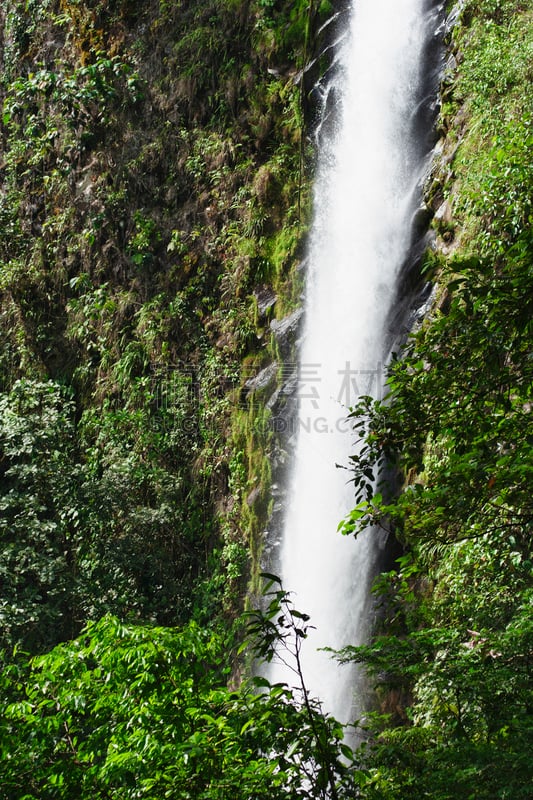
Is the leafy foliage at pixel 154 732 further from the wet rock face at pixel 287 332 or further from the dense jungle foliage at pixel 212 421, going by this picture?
the wet rock face at pixel 287 332

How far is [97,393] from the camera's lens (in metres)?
10.2

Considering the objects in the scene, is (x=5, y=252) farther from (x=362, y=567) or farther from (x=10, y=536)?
(x=362, y=567)

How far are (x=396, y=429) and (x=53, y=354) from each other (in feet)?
29.4

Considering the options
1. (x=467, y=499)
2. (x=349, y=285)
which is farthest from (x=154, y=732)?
(x=349, y=285)

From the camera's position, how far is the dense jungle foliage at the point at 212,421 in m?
2.39

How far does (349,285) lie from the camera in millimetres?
7539

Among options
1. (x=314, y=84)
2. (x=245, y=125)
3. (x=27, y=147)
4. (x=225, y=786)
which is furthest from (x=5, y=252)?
(x=225, y=786)

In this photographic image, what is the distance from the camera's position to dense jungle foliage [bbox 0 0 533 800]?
94.0 inches

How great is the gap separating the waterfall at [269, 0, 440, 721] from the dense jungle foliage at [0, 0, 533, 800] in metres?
0.40

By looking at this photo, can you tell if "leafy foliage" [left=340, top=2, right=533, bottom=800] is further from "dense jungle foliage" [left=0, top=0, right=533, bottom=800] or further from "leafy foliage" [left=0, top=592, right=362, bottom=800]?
"leafy foliage" [left=0, top=592, right=362, bottom=800]

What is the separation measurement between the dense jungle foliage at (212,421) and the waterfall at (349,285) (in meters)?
0.40

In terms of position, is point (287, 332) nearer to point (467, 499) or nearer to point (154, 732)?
point (467, 499)

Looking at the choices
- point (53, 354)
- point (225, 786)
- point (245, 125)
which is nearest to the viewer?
point (225, 786)

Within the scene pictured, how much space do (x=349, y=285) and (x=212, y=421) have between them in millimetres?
2473
